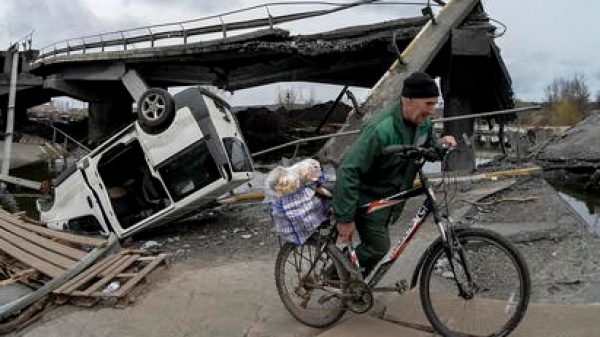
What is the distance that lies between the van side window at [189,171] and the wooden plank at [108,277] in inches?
91.2

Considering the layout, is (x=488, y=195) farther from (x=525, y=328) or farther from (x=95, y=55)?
(x=95, y=55)

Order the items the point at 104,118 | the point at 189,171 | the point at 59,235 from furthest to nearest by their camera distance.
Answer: the point at 104,118, the point at 189,171, the point at 59,235

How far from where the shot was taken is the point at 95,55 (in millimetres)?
28453

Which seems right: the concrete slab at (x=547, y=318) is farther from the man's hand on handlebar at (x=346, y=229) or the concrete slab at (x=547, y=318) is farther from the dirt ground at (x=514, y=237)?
the man's hand on handlebar at (x=346, y=229)

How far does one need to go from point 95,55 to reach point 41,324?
24.7 meters

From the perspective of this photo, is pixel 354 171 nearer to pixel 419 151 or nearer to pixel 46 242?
pixel 419 151

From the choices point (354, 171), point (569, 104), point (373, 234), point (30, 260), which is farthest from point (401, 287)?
point (569, 104)

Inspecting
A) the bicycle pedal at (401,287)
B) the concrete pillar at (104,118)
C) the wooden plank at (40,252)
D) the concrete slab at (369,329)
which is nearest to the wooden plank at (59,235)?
the wooden plank at (40,252)

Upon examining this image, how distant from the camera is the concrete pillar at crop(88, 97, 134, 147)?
3562 centimetres

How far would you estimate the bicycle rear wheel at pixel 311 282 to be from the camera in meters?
4.84

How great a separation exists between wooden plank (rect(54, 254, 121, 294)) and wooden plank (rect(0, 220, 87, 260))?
2.39 ft

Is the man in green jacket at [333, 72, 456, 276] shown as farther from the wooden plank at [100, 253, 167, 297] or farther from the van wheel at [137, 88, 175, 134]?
the van wheel at [137, 88, 175, 134]

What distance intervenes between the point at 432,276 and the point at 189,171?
593 centimetres

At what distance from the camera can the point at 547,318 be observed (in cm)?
450
